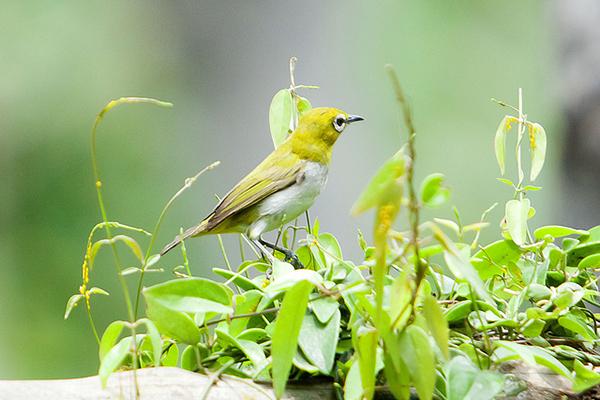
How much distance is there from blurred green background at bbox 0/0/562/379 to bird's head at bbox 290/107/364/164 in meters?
2.30

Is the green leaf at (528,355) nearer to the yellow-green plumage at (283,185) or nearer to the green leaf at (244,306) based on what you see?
the green leaf at (244,306)

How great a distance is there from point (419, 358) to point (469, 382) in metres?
0.06

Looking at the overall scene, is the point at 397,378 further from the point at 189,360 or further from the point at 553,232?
the point at 553,232

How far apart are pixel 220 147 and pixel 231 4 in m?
1.09

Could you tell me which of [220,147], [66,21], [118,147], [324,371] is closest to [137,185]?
[118,147]

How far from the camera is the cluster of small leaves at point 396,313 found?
63cm

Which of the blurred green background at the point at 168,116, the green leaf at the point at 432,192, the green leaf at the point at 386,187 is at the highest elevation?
the green leaf at the point at 386,187

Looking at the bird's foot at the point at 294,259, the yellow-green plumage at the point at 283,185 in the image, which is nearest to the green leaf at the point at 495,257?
the bird's foot at the point at 294,259

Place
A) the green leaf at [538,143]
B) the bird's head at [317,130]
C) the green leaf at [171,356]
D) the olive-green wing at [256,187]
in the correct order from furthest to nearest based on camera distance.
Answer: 1. the bird's head at [317,130]
2. the olive-green wing at [256,187]
3. the green leaf at [538,143]
4. the green leaf at [171,356]

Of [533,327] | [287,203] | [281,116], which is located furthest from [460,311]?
[287,203]

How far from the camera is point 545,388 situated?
2.63 ft

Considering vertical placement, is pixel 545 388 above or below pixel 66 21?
below

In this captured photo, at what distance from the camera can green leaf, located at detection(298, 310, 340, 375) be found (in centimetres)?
74

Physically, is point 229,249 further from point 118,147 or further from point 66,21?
point 66,21
